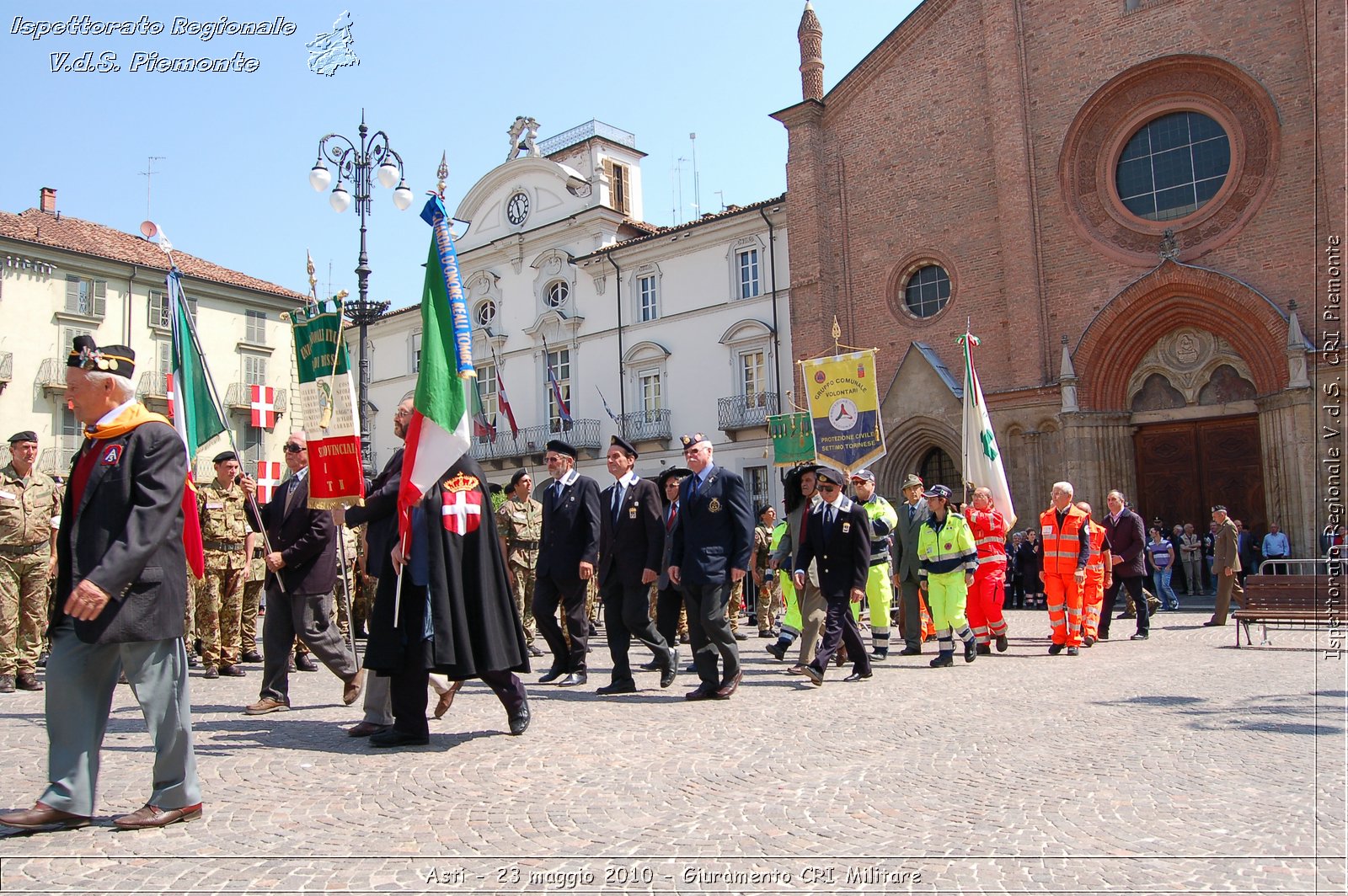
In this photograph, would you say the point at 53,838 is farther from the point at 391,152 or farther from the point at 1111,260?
the point at 1111,260

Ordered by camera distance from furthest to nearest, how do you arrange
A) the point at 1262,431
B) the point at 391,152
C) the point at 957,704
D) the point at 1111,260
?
the point at 1111,260 < the point at 1262,431 < the point at 391,152 < the point at 957,704

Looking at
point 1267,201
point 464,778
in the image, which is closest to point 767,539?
point 464,778

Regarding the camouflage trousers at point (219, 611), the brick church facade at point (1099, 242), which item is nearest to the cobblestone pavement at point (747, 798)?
the camouflage trousers at point (219, 611)

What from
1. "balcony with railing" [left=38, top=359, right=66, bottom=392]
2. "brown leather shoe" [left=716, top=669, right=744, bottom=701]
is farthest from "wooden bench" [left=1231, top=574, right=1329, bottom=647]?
"balcony with railing" [left=38, top=359, right=66, bottom=392]

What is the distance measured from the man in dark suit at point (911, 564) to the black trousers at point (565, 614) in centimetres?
406

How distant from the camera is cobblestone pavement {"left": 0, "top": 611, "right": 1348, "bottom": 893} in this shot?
3.70 meters

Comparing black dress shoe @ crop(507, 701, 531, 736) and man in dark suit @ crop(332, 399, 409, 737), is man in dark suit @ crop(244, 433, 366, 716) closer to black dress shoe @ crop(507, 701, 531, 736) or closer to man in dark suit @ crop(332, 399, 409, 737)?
man in dark suit @ crop(332, 399, 409, 737)

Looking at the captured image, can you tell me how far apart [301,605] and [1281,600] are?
34.1 feet

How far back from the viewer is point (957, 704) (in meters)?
7.72

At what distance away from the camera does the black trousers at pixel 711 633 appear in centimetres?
805

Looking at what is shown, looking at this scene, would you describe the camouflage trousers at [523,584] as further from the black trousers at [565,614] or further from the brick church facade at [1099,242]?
the brick church facade at [1099,242]

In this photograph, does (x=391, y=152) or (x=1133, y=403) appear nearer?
(x=391, y=152)

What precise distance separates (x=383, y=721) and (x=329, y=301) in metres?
3.22

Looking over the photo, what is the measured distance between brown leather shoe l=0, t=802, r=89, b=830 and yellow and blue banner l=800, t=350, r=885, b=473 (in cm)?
1271
